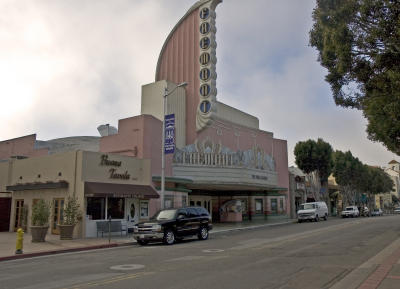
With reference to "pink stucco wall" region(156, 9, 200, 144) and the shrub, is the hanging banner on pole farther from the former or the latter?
"pink stucco wall" region(156, 9, 200, 144)

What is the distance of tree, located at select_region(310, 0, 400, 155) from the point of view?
11773 millimetres

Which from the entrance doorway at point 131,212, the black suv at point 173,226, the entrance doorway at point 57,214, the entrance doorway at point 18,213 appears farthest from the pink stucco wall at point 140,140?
the black suv at point 173,226

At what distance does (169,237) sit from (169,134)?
757 cm

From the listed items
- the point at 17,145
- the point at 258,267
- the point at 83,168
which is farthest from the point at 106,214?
the point at 17,145

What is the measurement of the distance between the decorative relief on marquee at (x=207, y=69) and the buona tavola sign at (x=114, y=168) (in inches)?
367

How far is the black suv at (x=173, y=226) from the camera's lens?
17.4m

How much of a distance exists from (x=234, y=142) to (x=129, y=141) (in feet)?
41.9

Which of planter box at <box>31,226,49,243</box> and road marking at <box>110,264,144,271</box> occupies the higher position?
planter box at <box>31,226,49,243</box>

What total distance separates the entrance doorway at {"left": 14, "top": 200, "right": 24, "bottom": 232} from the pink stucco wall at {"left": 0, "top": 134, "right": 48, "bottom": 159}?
726cm

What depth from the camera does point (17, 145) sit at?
111ft

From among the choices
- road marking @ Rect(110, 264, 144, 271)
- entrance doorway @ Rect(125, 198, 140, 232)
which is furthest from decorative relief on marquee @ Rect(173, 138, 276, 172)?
road marking @ Rect(110, 264, 144, 271)

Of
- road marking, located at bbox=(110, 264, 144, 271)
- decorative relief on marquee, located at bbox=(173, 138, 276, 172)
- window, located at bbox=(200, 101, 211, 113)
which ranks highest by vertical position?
window, located at bbox=(200, 101, 211, 113)

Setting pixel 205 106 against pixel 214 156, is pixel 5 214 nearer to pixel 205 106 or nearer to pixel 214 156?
pixel 214 156

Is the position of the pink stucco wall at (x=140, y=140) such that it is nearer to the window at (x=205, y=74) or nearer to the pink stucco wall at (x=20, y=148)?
the window at (x=205, y=74)
